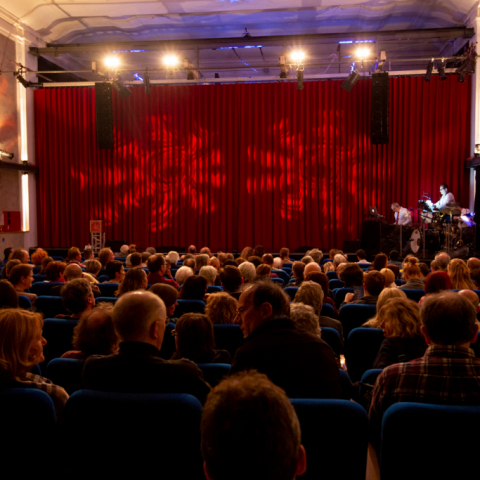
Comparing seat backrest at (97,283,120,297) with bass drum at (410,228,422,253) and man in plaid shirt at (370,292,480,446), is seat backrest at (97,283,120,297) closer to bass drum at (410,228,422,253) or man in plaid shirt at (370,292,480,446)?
man in plaid shirt at (370,292,480,446)

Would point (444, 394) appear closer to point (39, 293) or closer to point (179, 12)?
point (39, 293)

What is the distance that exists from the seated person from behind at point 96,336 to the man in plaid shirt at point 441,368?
1.31m

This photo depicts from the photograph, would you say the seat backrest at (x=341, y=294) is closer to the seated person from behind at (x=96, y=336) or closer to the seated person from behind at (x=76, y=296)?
the seated person from behind at (x=76, y=296)

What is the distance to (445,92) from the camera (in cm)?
1261

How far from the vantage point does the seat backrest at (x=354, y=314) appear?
3.75 metres

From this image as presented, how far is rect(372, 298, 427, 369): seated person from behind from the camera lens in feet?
8.14

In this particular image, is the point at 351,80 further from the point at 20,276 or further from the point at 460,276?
the point at 20,276

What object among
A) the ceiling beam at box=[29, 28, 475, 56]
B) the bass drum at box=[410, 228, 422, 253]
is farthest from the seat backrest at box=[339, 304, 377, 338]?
the ceiling beam at box=[29, 28, 475, 56]

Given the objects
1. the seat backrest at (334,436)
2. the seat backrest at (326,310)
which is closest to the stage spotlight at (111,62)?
the seat backrest at (326,310)

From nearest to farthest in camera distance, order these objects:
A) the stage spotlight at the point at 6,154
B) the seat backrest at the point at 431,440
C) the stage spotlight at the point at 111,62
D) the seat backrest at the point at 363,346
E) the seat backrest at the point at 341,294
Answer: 1. the seat backrest at the point at 431,440
2. the seat backrest at the point at 363,346
3. the seat backrest at the point at 341,294
4. the stage spotlight at the point at 111,62
5. the stage spotlight at the point at 6,154

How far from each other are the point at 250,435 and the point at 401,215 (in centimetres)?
1163

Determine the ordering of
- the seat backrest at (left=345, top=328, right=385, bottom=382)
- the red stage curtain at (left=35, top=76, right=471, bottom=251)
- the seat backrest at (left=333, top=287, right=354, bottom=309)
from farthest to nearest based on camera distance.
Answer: the red stage curtain at (left=35, top=76, right=471, bottom=251) < the seat backrest at (left=333, top=287, right=354, bottom=309) < the seat backrest at (left=345, top=328, right=385, bottom=382)

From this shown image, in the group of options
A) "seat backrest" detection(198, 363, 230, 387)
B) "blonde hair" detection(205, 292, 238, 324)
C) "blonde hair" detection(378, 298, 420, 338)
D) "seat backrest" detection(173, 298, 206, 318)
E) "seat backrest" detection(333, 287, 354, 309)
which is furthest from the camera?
"seat backrest" detection(333, 287, 354, 309)

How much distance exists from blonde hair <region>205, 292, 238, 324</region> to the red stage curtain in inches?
394
